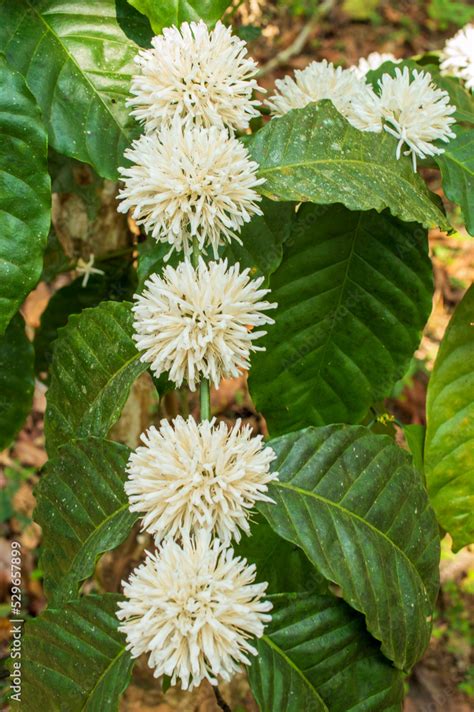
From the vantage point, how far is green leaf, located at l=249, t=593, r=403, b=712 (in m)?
0.78

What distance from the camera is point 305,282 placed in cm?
102

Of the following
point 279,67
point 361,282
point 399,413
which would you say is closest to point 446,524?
point 361,282

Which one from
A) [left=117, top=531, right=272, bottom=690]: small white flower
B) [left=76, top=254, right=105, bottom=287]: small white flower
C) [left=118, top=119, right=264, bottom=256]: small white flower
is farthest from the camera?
[left=76, top=254, right=105, bottom=287]: small white flower

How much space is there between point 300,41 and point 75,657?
3043 mm

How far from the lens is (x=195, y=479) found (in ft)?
2.23

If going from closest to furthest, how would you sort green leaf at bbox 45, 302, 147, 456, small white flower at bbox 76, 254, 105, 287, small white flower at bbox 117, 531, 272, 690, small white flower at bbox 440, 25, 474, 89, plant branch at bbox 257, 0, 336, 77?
small white flower at bbox 117, 531, 272, 690
green leaf at bbox 45, 302, 147, 456
small white flower at bbox 440, 25, 474, 89
small white flower at bbox 76, 254, 105, 287
plant branch at bbox 257, 0, 336, 77

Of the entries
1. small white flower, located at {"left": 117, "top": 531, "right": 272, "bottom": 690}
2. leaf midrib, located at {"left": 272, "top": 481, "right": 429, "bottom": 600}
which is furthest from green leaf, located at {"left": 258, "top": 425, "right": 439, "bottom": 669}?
small white flower, located at {"left": 117, "top": 531, "right": 272, "bottom": 690}

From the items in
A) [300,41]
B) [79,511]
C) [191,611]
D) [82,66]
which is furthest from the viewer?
[300,41]

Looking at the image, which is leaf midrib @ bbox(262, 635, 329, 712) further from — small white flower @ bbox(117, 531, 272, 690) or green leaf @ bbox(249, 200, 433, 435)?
green leaf @ bbox(249, 200, 433, 435)

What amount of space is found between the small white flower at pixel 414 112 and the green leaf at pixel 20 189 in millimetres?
401

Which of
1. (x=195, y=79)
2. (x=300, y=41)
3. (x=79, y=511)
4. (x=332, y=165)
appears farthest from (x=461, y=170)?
(x=300, y=41)

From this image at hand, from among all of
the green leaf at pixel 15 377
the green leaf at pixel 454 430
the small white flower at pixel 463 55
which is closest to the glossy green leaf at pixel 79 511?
the green leaf at pixel 15 377

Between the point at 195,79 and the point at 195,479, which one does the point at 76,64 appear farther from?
the point at 195,479

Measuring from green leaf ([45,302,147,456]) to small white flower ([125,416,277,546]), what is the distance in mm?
143
